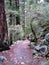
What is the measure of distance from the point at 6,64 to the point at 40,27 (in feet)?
17.0

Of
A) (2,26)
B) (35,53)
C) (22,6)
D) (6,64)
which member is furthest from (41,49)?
(22,6)

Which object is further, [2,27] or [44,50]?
[2,27]

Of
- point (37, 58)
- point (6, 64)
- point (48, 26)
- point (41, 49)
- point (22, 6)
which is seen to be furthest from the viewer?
point (22, 6)

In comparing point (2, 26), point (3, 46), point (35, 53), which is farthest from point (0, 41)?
point (35, 53)

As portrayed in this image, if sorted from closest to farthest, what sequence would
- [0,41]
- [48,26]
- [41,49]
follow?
[41,49] < [0,41] < [48,26]

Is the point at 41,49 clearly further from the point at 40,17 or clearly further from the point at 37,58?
the point at 40,17

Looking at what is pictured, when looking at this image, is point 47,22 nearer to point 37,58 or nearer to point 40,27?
point 40,27

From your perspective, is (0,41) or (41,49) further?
(0,41)

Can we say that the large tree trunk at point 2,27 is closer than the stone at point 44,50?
No

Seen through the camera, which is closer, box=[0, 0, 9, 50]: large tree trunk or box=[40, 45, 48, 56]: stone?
box=[40, 45, 48, 56]: stone

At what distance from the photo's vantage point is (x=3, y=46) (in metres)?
10.0

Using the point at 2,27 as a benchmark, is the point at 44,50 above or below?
below

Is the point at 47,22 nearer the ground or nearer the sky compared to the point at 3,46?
nearer the sky

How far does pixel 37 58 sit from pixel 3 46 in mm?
2792
